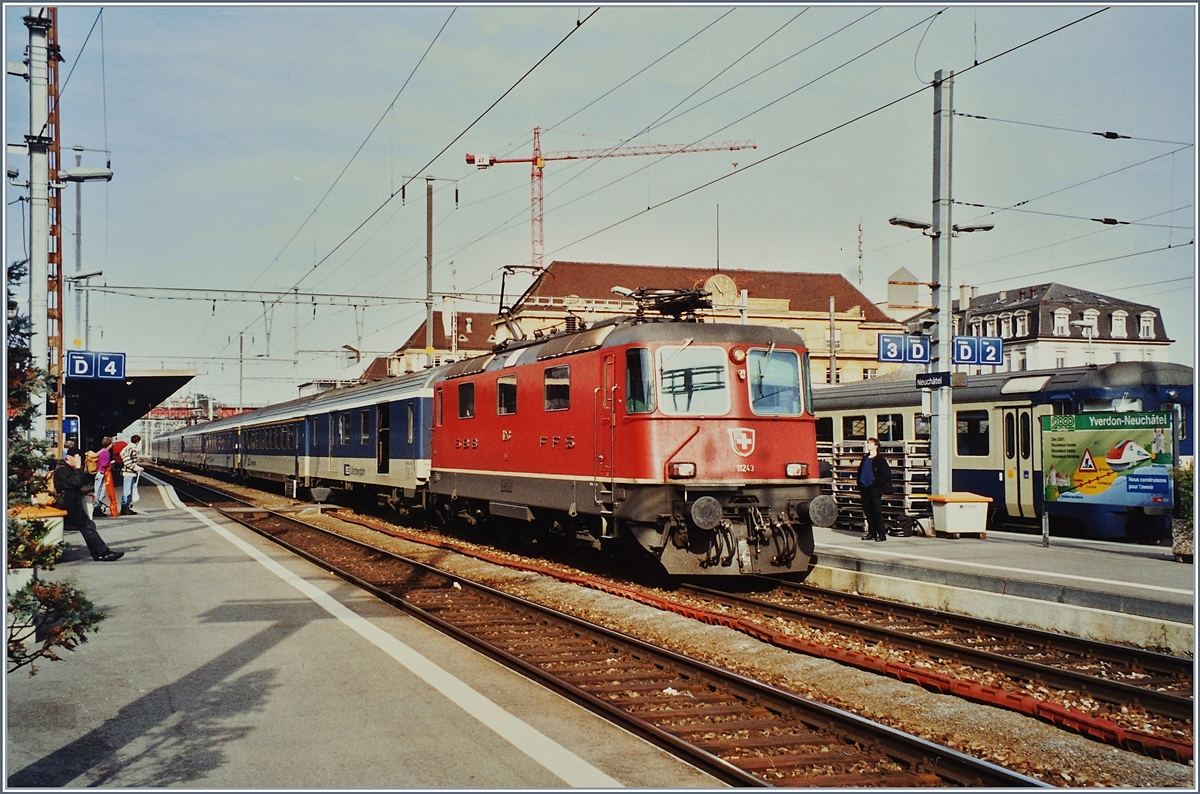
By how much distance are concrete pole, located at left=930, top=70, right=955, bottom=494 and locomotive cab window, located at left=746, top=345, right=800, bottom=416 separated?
5.46 meters

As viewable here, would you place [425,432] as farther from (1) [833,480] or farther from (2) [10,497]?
(2) [10,497]

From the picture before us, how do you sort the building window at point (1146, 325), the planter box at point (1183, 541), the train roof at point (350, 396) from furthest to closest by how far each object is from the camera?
1. the building window at point (1146, 325)
2. the train roof at point (350, 396)
3. the planter box at point (1183, 541)

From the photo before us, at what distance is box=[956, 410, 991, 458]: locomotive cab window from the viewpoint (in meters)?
21.3

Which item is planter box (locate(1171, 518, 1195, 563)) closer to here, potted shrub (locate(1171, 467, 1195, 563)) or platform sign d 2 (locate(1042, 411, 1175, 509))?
potted shrub (locate(1171, 467, 1195, 563))

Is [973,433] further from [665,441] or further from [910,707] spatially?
[910,707]

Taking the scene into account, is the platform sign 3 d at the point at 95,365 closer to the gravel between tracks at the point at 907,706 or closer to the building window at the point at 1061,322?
the gravel between tracks at the point at 907,706

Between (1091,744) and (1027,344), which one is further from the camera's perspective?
(1027,344)

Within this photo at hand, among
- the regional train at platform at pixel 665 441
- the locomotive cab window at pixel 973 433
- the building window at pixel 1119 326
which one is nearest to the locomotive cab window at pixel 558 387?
the regional train at platform at pixel 665 441

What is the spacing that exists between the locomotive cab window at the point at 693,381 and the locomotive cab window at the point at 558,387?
199cm

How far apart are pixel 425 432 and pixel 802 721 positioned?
1505cm


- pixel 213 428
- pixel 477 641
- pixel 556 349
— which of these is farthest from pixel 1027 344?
pixel 477 641

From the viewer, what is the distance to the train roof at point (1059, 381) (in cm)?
1938

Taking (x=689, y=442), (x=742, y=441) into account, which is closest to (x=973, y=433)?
(x=742, y=441)

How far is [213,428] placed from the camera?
53.6m
